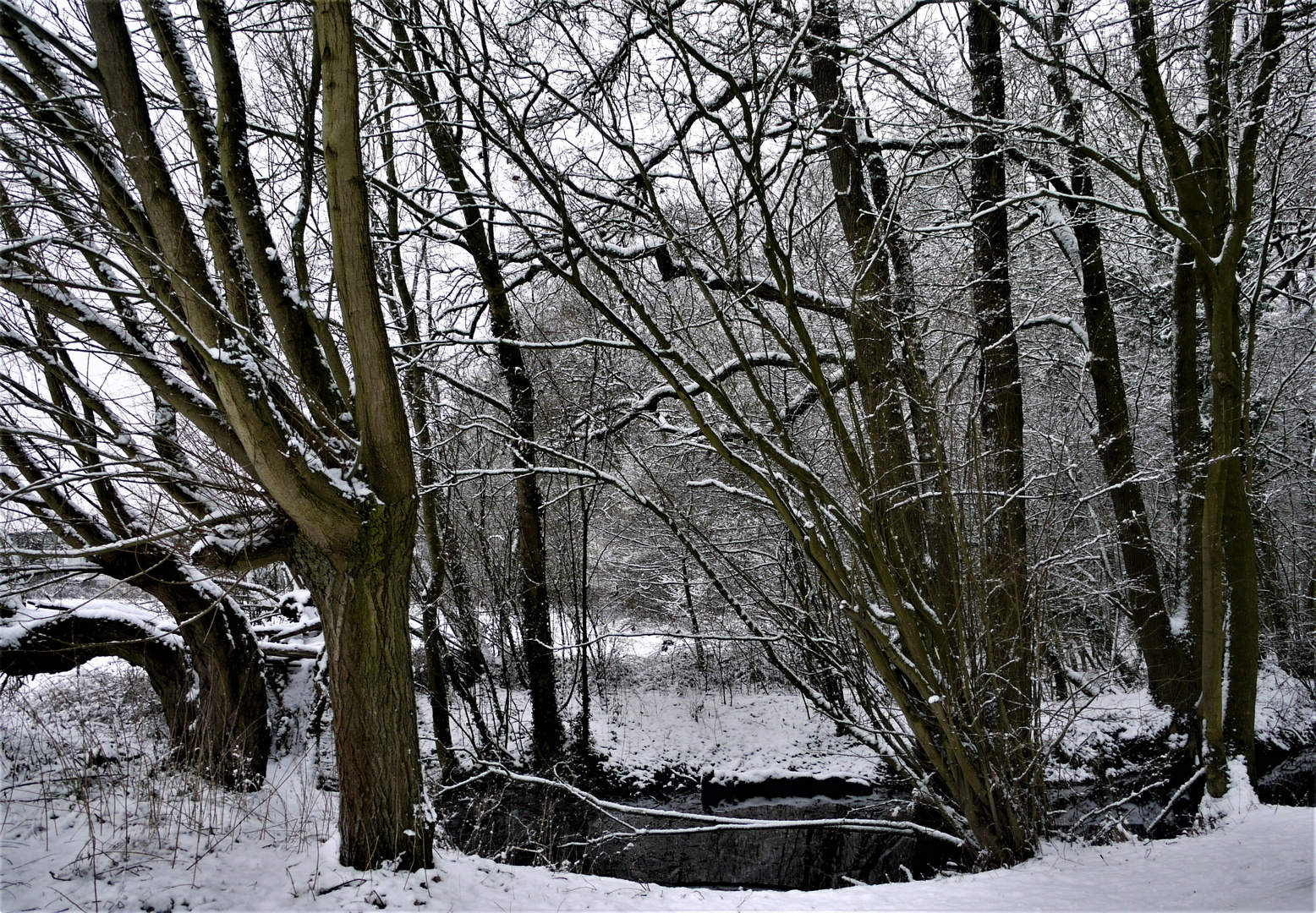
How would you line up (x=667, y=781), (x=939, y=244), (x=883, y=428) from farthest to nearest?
(x=667, y=781), (x=939, y=244), (x=883, y=428)

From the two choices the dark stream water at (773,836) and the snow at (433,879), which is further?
the dark stream water at (773,836)

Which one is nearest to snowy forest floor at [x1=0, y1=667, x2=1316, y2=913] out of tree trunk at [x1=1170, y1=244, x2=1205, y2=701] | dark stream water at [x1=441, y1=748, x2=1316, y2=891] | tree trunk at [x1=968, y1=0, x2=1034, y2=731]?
dark stream water at [x1=441, y1=748, x2=1316, y2=891]

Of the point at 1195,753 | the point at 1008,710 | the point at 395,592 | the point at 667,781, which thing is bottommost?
the point at 667,781

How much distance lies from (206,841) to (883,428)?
4704mm

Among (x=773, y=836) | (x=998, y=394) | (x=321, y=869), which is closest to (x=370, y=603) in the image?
(x=321, y=869)

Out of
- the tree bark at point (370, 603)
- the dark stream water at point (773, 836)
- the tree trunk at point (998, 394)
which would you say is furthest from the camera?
the dark stream water at point (773, 836)

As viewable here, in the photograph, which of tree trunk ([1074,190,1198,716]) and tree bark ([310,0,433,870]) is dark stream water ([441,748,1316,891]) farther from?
tree bark ([310,0,433,870])

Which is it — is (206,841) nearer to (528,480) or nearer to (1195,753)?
(528,480)

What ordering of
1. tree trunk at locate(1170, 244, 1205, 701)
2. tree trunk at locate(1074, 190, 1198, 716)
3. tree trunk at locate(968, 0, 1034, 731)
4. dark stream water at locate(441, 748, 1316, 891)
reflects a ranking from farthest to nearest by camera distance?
tree trunk at locate(1074, 190, 1198, 716) → tree trunk at locate(1170, 244, 1205, 701) → dark stream water at locate(441, 748, 1316, 891) → tree trunk at locate(968, 0, 1034, 731)

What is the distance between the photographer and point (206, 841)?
146 inches

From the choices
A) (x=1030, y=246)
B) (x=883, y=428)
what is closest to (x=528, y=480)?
(x=883, y=428)

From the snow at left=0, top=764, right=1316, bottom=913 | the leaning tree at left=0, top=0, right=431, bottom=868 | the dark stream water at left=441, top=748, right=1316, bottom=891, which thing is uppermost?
the leaning tree at left=0, top=0, right=431, bottom=868

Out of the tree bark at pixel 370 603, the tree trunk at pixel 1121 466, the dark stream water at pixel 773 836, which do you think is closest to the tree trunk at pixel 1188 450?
the tree trunk at pixel 1121 466

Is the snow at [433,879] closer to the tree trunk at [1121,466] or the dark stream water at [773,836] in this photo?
the dark stream water at [773,836]
